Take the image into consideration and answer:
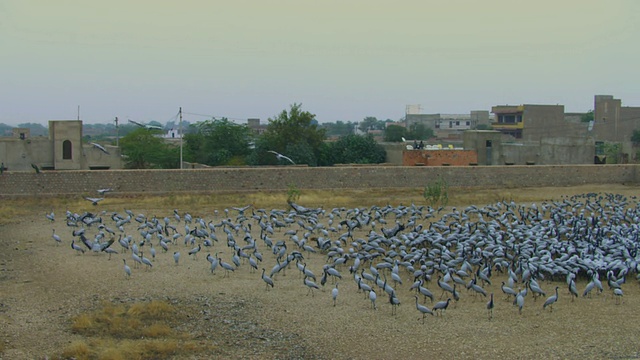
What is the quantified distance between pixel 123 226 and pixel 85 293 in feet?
24.4

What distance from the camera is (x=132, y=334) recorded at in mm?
11484

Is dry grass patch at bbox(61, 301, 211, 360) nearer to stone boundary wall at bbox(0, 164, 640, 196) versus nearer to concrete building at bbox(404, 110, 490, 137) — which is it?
stone boundary wall at bbox(0, 164, 640, 196)

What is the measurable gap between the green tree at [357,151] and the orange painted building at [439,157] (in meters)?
5.34

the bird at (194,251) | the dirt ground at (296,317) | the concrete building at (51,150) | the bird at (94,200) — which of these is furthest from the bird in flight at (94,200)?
the concrete building at (51,150)

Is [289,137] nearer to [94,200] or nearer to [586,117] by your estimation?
[94,200]

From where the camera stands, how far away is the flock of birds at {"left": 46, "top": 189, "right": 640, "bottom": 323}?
13586 mm

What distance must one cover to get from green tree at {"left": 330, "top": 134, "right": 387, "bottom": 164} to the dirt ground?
26809mm

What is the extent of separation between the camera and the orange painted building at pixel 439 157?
122 feet

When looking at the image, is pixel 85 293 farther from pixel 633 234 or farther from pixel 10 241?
pixel 633 234

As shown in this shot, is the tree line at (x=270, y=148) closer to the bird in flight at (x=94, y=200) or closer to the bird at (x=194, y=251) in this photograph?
the bird in flight at (x=94, y=200)

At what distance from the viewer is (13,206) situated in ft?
83.7

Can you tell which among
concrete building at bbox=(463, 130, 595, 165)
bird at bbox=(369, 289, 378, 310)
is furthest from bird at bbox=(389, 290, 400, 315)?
concrete building at bbox=(463, 130, 595, 165)

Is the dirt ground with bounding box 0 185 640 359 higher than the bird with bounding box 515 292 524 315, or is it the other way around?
the bird with bounding box 515 292 524 315

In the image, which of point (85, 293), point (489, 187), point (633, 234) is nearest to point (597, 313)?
point (633, 234)
